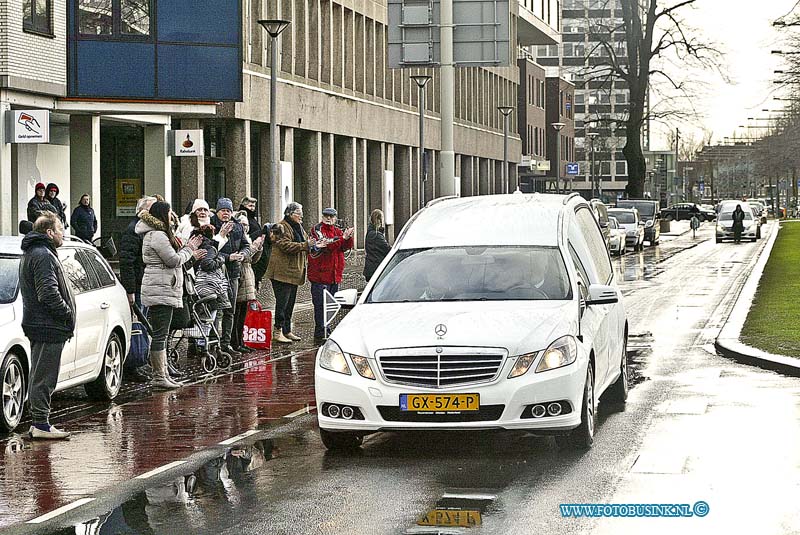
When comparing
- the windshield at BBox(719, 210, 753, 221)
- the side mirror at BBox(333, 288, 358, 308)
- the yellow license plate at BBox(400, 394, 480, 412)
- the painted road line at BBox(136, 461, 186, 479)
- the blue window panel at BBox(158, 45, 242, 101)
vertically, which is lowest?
the painted road line at BBox(136, 461, 186, 479)

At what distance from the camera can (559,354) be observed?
34.3 ft

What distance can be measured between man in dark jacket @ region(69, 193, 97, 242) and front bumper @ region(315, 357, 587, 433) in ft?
67.5

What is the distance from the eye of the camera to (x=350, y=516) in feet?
27.3

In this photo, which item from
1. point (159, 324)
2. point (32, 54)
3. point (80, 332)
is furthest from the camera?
point (32, 54)

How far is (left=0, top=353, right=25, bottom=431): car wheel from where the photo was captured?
1223 cm

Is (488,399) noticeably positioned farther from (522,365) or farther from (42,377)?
(42,377)

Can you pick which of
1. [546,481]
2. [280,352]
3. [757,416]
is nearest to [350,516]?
[546,481]

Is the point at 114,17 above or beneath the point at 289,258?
above

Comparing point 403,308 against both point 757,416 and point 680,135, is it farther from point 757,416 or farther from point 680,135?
point 680,135

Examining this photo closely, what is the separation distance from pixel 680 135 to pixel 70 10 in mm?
40954

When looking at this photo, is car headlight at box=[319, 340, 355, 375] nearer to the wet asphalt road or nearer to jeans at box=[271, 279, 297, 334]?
the wet asphalt road

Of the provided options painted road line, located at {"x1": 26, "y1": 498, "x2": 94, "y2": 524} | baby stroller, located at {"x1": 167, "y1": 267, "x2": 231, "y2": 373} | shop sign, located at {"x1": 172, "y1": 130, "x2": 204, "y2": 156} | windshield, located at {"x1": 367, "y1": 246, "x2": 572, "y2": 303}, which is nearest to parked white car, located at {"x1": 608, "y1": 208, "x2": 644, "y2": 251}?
shop sign, located at {"x1": 172, "y1": 130, "x2": 204, "y2": 156}

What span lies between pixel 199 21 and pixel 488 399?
1015 inches

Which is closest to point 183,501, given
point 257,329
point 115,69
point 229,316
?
point 229,316
